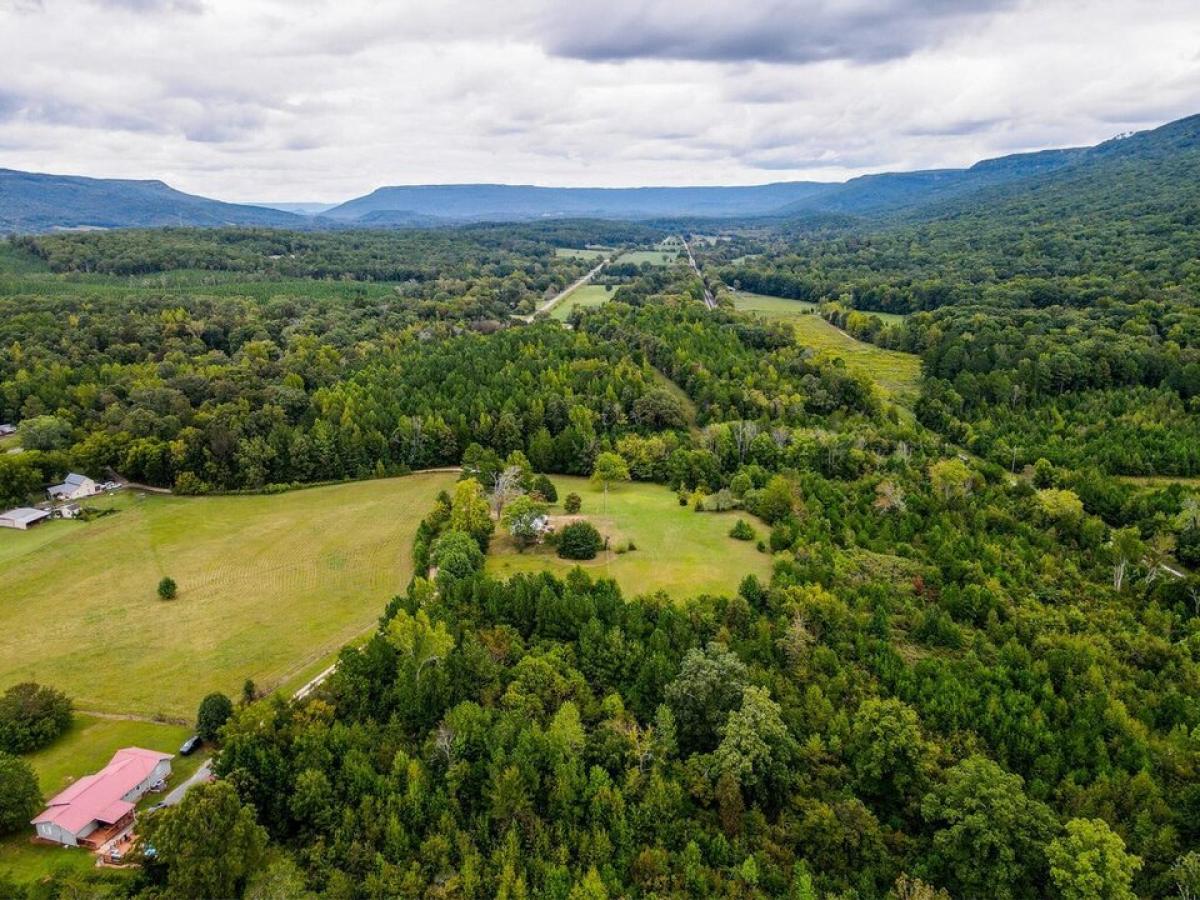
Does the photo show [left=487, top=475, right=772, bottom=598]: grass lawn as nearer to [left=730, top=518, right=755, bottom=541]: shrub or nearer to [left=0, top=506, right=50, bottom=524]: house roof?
[left=730, top=518, right=755, bottom=541]: shrub

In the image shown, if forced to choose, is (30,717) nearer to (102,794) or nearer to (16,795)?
(16,795)

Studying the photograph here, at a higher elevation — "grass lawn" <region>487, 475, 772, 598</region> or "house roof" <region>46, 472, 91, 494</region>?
"house roof" <region>46, 472, 91, 494</region>

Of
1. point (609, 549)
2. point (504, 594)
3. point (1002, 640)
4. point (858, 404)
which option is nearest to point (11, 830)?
point (504, 594)

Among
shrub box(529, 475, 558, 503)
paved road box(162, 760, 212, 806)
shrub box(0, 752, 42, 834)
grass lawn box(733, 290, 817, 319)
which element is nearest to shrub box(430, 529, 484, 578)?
shrub box(529, 475, 558, 503)

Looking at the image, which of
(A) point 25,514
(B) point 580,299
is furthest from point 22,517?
(B) point 580,299

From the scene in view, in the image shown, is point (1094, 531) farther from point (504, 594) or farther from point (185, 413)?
point (185, 413)

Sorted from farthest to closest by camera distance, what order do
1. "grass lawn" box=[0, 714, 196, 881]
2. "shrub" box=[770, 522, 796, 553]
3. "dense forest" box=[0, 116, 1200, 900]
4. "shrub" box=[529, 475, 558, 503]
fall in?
"shrub" box=[529, 475, 558, 503]
"shrub" box=[770, 522, 796, 553]
"grass lawn" box=[0, 714, 196, 881]
"dense forest" box=[0, 116, 1200, 900]

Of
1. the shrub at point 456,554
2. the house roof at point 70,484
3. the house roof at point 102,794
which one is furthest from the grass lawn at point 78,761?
the house roof at point 70,484
